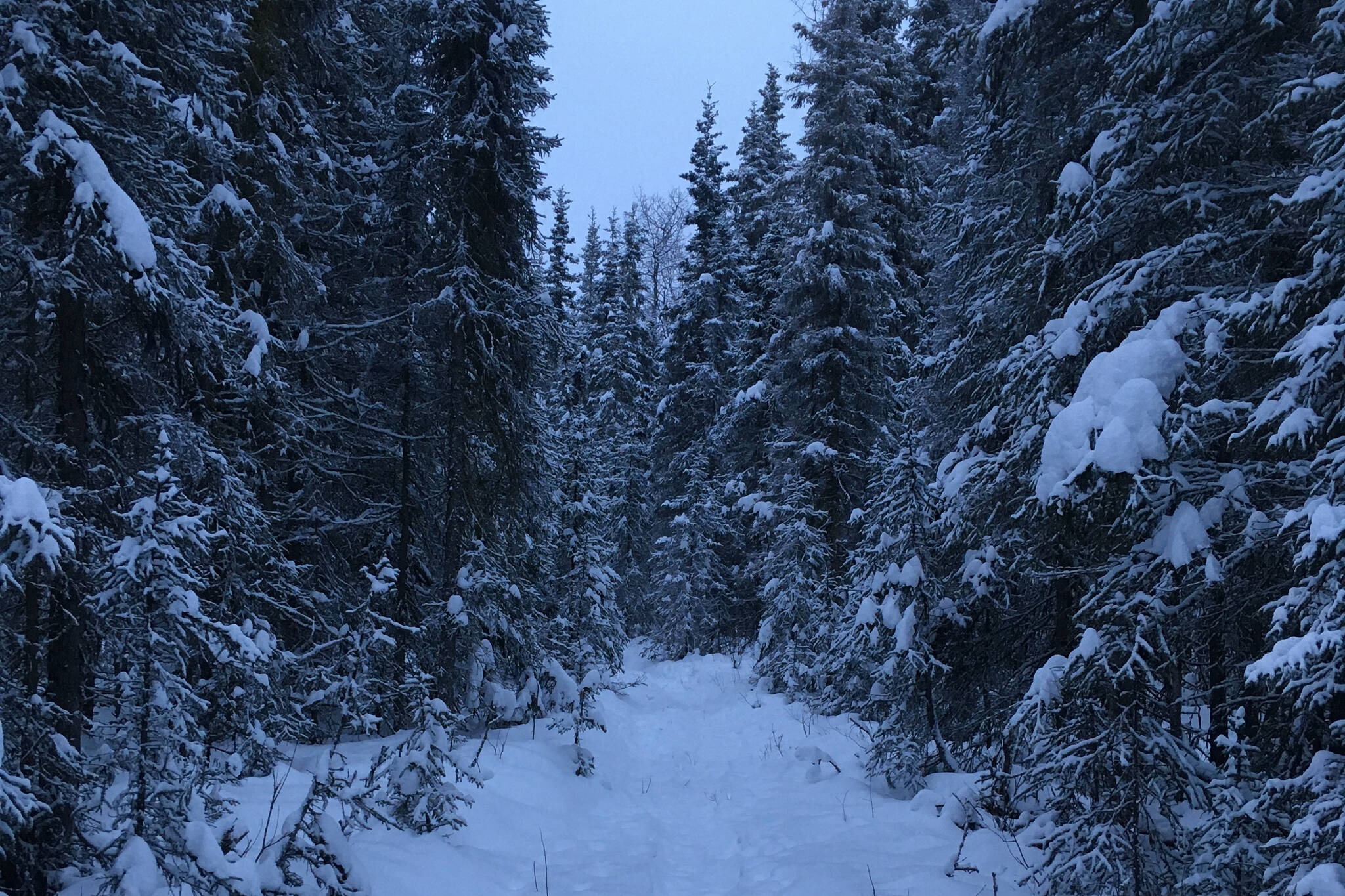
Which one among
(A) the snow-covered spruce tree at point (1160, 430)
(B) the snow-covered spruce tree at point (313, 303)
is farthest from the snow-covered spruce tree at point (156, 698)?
(A) the snow-covered spruce tree at point (1160, 430)

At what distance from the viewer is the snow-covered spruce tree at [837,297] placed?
52.5 feet

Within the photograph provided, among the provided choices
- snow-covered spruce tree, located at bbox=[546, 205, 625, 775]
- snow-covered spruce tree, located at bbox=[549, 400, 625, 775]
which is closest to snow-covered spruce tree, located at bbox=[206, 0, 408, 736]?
snow-covered spruce tree, located at bbox=[546, 205, 625, 775]

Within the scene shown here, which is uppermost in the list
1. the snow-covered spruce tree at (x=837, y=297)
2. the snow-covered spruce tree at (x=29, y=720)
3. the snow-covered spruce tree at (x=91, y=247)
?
the snow-covered spruce tree at (x=837, y=297)

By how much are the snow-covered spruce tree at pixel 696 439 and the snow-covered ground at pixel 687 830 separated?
11581mm

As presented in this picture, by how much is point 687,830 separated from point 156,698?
19.6ft

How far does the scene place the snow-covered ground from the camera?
20.2ft

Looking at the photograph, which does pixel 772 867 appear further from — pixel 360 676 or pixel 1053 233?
pixel 1053 233

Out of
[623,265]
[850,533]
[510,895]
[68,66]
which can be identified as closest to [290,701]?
[510,895]

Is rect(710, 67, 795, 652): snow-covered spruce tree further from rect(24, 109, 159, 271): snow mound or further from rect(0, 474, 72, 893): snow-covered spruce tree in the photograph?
rect(0, 474, 72, 893): snow-covered spruce tree

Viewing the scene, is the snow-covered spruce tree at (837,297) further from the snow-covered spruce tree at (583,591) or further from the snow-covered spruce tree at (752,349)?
the snow-covered spruce tree at (583,591)

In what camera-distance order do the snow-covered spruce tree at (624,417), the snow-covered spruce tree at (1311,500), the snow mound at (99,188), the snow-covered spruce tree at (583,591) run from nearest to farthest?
the snow-covered spruce tree at (1311,500), the snow mound at (99,188), the snow-covered spruce tree at (583,591), the snow-covered spruce tree at (624,417)

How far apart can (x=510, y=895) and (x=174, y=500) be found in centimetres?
419

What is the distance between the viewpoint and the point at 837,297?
16.1m

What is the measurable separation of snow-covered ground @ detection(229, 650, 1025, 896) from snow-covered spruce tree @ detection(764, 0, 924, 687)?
521 centimetres
